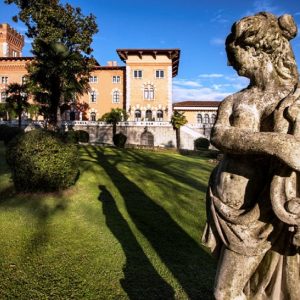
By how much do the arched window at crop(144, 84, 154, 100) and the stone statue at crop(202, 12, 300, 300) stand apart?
5053 cm

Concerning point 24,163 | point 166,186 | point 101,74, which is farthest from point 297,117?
point 101,74

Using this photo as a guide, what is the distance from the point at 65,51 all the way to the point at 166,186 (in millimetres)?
18755

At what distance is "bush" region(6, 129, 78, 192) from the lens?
9.91m

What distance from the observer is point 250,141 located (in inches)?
77.6

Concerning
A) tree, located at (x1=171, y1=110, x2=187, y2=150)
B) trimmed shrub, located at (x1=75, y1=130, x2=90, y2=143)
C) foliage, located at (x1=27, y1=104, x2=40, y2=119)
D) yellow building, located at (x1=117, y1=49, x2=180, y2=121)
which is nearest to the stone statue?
trimmed shrub, located at (x1=75, y1=130, x2=90, y2=143)

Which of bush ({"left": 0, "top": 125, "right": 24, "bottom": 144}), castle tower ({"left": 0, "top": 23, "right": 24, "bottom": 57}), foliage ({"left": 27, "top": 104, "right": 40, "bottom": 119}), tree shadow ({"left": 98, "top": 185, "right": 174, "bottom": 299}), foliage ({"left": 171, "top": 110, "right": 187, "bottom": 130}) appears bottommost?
tree shadow ({"left": 98, "top": 185, "right": 174, "bottom": 299})

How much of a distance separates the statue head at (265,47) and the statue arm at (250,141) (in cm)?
25

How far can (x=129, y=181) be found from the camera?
40.6 feet

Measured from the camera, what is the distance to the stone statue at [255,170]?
206 cm

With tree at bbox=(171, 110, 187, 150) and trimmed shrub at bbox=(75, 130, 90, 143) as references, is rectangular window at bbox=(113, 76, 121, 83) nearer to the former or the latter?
tree at bbox=(171, 110, 187, 150)

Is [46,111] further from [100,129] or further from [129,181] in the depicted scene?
[129,181]

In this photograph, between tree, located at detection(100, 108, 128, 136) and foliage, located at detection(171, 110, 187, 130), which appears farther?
tree, located at detection(100, 108, 128, 136)

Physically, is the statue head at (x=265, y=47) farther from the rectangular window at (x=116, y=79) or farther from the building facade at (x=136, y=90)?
the rectangular window at (x=116, y=79)

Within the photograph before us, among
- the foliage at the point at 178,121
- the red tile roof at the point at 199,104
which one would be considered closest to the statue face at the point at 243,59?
the foliage at the point at 178,121
